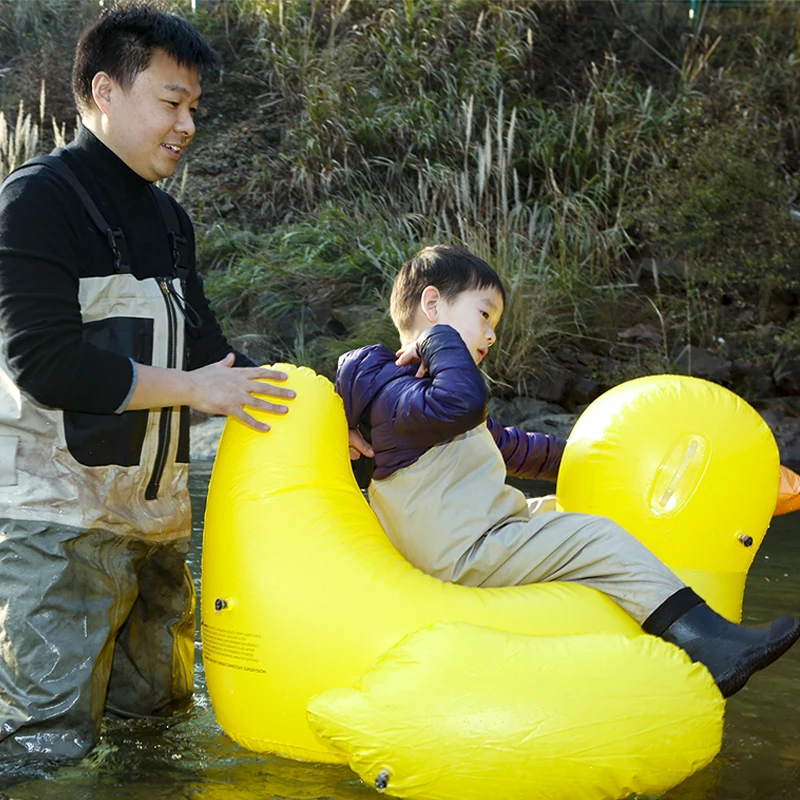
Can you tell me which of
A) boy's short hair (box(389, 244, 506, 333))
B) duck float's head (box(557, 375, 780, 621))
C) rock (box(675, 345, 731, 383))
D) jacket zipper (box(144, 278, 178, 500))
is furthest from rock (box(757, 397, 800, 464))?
jacket zipper (box(144, 278, 178, 500))

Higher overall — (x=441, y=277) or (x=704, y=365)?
(x=441, y=277)

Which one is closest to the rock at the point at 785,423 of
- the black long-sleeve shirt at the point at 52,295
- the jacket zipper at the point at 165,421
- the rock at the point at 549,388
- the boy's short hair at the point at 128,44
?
the rock at the point at 549,388

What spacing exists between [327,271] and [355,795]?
6650 mm

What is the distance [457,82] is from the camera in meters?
10.6

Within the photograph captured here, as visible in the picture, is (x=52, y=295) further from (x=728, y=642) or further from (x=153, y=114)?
(x=728, y=642)

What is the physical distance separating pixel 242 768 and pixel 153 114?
1.66m

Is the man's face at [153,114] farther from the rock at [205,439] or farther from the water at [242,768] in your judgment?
the rock at [205,439]

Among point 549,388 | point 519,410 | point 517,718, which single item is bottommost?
point 519,410

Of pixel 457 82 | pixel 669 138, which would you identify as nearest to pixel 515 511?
pixel 669 138

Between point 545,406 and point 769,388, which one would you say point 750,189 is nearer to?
point 769,388

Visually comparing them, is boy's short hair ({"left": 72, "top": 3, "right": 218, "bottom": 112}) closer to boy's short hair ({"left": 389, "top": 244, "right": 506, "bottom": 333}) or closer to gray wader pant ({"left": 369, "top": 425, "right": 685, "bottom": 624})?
boy's short hair ({"left": 389, "top": 244, "right": 506, "bottom": 333})

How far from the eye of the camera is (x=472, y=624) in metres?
2.42

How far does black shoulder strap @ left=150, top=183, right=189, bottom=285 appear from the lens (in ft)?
9.53

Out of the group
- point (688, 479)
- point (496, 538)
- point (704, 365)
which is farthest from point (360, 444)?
point (704, 365)
